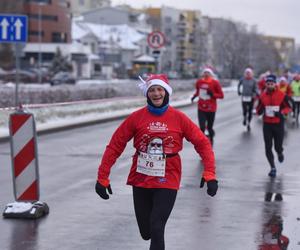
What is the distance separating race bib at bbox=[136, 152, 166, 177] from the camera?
21.9 ft

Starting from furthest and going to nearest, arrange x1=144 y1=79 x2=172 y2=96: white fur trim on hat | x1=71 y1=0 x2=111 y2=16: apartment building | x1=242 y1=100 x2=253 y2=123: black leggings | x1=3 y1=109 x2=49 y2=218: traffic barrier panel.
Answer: x1=71 y1=0 x2=111 y2=16: apartment building
x1=242 y1=100 x2=253 y2=123: black leggings
x1=3 y1=109 x2=49 y2=218: traffic barrier panel
x1=144 y1=79 x2=172 y2=96: white fur trim on hat

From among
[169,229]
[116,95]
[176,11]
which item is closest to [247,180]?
[169,229]

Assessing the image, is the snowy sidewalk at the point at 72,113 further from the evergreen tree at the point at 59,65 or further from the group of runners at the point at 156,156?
the evergreen tree at the point at 59,65

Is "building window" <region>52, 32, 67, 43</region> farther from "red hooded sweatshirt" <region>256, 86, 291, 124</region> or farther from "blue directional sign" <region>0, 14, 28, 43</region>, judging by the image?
"red hooded sweatshirt" <region>256, 86, 291, 124</region>

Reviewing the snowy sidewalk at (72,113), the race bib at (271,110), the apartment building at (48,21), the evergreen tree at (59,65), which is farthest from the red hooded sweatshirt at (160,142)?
the apartment building at (48,21)

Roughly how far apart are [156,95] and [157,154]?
0.50m

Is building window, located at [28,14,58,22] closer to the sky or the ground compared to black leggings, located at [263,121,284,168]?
closer to the sky

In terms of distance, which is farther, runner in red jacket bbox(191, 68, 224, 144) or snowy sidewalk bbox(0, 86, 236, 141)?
snowy sidewalk bbox(0, 86, 236, 141)

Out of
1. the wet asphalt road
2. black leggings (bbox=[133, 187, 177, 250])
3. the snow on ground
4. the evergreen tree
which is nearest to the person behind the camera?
black leggings (bbox=[133, 187, 177, 250])

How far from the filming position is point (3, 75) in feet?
208

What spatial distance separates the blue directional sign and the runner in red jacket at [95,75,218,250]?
8.54 m

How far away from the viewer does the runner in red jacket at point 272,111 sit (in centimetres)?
1364

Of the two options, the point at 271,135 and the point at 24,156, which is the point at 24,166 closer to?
the point at 24,156

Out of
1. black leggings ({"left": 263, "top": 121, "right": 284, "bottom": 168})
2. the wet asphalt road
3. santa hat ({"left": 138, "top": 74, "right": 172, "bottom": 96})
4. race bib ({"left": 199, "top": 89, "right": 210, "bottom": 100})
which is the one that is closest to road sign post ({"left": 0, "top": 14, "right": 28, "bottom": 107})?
the wet asphalt road
